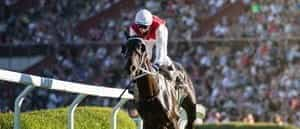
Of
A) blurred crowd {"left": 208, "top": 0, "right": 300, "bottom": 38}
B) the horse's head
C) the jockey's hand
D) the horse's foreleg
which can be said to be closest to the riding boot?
the jockey's hand

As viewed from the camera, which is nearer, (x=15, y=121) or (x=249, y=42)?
(x=15, y=121)

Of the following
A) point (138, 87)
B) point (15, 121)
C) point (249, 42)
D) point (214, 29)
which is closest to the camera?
point (15, 121)

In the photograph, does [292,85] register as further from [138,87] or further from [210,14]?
[138,87]

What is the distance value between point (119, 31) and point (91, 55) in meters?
1.25

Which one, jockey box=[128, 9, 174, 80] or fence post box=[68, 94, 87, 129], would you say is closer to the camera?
fence post box=[68, 94, 87, 129]

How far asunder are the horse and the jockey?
178mm

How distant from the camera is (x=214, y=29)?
2662 centimetres

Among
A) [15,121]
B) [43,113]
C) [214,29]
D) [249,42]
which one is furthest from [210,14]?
[15,121]

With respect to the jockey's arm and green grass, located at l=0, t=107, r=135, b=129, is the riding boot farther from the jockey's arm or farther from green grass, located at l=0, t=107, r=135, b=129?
green grass, located at l=0, t=107, r=135, b=129

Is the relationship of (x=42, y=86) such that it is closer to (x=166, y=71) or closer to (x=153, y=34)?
(x=153, y=34)

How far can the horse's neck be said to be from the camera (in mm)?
9055

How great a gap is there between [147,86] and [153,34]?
1.00 meters

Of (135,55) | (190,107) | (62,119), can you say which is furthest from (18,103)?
(190,107)

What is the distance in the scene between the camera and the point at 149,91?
9.20 metres
